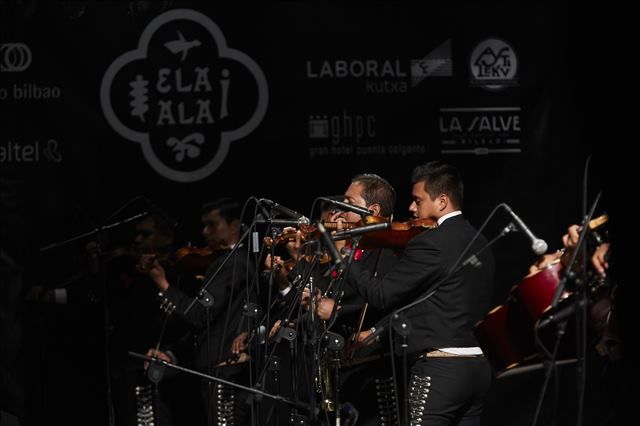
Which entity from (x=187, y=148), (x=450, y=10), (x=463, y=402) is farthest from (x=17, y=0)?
(x=463, y=402)

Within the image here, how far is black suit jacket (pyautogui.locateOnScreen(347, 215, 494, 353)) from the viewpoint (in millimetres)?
5496

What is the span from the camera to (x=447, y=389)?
5.50 metres

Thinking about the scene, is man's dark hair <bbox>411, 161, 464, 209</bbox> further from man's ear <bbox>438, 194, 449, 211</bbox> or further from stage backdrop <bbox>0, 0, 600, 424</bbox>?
stage backdrop <bbox>0, 0, 600, 424</bbox>

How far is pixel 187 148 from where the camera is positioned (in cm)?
766

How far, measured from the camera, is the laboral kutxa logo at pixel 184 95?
7605 mm

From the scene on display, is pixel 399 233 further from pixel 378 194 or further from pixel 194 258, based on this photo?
pixel 194 258

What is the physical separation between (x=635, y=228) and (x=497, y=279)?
3448 mm

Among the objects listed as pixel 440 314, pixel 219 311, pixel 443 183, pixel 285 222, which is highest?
pixel 443 183

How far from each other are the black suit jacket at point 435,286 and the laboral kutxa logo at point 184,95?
2.35 meters

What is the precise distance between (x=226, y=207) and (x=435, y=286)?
234cm

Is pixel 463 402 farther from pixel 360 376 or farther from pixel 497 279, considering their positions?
pixel 497 279

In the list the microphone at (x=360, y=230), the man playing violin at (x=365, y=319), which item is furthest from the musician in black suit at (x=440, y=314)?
the microphone at (x=360, y=230)

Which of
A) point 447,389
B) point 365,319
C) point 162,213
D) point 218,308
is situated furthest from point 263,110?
point 447,389

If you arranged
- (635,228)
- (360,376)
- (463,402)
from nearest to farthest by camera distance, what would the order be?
1. (635,228)
2. (463,402)
3. (360,376)
